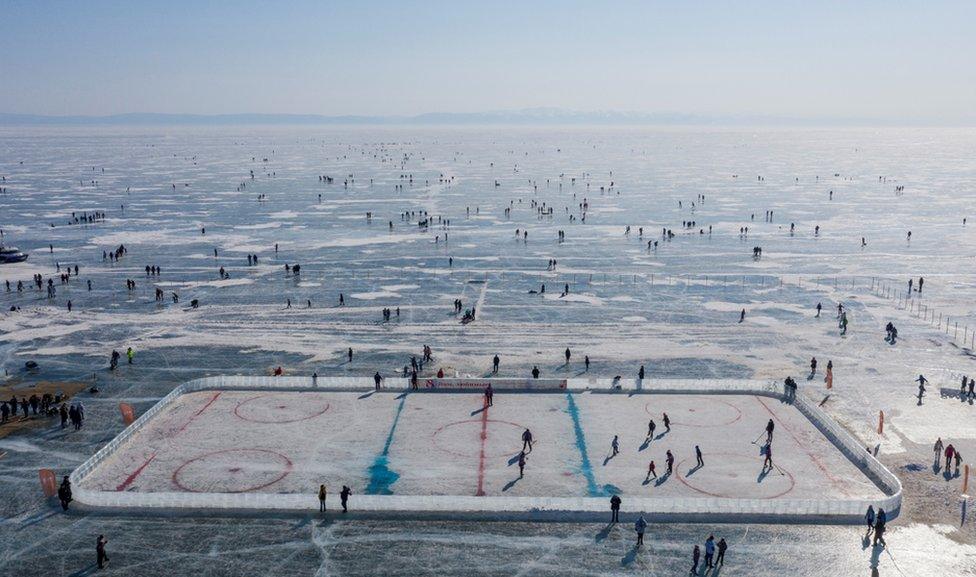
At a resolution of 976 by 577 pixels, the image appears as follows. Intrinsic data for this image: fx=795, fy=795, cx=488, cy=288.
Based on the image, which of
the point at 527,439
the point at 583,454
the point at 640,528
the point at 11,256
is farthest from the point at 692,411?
the point at 11,256

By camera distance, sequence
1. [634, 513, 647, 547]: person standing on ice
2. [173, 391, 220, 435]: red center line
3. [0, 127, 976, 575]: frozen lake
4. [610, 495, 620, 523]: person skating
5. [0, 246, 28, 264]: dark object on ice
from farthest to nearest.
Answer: [0, 246, 28, 264]: dark object on ice
[173, 391, 220, 435]: red center line
[610, 495, 620, 523]: person skating
[0, 127, 976, 575]: frozen lake
[634, 513, 647, 547]: person standing on ice

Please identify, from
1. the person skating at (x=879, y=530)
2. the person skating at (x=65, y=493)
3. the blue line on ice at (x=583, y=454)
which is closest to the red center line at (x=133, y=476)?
the person skating at (x=65, y=493)

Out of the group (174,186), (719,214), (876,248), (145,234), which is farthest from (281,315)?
(174,186)

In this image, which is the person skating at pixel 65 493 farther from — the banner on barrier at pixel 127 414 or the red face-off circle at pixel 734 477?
the red face-off circle at pixel 734 477

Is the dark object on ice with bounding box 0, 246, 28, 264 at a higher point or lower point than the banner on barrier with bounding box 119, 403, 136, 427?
higher

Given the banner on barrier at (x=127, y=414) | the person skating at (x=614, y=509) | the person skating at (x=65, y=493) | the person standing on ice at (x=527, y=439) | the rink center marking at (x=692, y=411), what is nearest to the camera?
the person skating at (x=614, y=509)

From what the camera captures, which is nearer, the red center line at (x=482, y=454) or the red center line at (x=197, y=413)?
the red center line at (x=482, y=454)

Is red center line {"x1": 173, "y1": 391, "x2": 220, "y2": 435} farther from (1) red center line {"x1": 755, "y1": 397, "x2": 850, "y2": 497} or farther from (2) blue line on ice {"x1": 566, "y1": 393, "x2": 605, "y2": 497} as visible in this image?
(1) red center line {"x1": 755, "y1": 397, "x2": 850, "y2": 497}

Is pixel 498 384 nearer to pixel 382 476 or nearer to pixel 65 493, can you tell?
pixel 382 476

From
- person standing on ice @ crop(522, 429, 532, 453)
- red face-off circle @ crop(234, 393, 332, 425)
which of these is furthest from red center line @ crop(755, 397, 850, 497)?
red face-off circle @ crop(234, 393, 332, 425)
